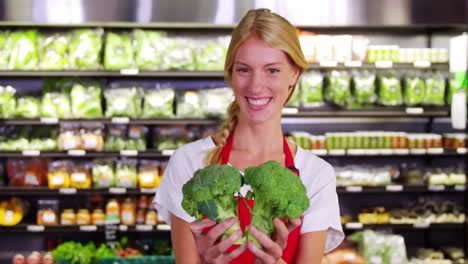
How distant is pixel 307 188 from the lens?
1.40 m

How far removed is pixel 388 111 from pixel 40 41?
2.70 metres

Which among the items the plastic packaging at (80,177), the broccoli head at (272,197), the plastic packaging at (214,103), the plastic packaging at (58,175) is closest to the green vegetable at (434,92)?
the plastic packaging at (214,103)

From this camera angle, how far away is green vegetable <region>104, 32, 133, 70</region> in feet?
13.3

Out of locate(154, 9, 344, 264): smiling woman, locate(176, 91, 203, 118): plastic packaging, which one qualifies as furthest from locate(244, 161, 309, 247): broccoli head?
locate(176, 91, 203, 118): plastic packaging


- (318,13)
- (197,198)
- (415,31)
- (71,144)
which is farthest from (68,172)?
(197,198)

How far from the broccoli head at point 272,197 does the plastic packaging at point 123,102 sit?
3.20 meters

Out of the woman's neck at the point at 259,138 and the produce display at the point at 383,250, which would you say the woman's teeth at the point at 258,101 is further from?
→ the produce display at the point at 383,250

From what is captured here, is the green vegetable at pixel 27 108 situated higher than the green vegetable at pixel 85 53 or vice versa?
the green vegetable at pixel 85 53

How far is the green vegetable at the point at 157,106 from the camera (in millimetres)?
4137

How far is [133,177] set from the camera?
4223mm

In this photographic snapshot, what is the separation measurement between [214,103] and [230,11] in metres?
0.70

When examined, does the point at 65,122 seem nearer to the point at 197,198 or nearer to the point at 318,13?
the point at 318,13

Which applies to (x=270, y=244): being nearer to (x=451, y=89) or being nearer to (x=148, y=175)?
(x=148, y=175)

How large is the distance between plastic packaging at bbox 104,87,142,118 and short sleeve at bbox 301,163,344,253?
2.85m
